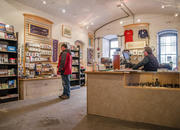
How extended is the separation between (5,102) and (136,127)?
13.1 feet

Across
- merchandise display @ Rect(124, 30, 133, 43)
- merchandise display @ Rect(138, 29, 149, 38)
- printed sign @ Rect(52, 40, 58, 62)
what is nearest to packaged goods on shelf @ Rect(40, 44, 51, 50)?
printed sign @ Rect(52, 40, 58, 62)

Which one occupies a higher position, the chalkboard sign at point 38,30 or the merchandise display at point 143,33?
the merchandise display at point 143,33

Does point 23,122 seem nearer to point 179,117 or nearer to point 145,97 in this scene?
point 145,97

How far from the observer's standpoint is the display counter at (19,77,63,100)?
4934 millimetres

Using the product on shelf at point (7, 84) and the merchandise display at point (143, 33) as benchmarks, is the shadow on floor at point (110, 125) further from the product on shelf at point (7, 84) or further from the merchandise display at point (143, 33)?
the merchandise display at point (143, 33)

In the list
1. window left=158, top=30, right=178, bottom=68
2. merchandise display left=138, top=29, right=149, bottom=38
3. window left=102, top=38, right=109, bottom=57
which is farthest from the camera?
window left=102, top=38, right=109, bottom=57

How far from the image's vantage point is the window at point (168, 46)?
8.19 metres

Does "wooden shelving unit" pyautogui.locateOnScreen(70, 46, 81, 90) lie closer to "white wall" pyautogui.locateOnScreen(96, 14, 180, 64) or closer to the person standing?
the person standing

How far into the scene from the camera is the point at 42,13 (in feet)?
21.2

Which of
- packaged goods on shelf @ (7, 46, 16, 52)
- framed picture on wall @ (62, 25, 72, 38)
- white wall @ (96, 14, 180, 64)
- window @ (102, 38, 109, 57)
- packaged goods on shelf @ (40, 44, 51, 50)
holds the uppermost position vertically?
white wall @ (96, 14, 180, 64)

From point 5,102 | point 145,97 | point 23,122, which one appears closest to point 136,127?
point 145,97

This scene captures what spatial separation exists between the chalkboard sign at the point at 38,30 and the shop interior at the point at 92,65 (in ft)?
0.14

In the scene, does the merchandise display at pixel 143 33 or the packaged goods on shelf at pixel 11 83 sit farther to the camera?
the merchandise display at pixel 143 33

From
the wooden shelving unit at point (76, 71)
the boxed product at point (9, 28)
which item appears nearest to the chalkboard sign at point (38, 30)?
the boxed product at point (9, 28)
